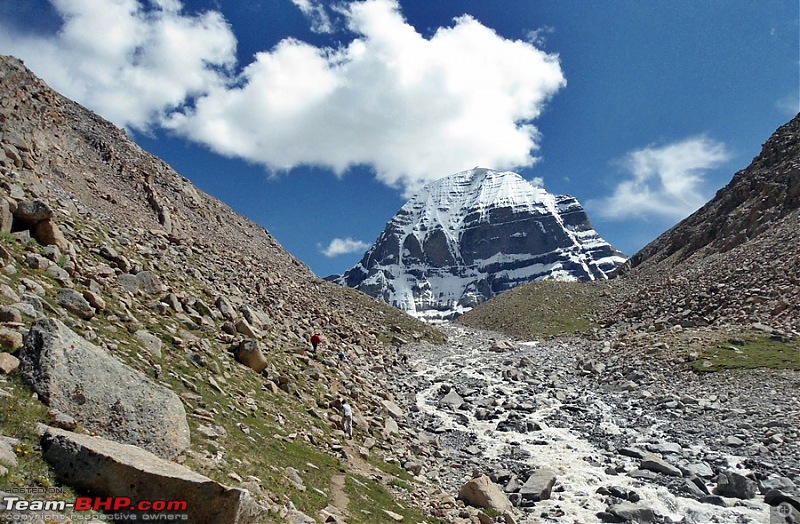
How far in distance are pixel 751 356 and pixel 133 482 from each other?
147 feet

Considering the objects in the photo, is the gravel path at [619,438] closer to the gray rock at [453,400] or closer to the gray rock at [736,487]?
the gray rock at [736,487]

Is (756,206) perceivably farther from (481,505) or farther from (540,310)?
(481,505)

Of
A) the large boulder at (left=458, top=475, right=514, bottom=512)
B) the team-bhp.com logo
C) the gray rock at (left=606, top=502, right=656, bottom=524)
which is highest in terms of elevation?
the team-bhp.com logo

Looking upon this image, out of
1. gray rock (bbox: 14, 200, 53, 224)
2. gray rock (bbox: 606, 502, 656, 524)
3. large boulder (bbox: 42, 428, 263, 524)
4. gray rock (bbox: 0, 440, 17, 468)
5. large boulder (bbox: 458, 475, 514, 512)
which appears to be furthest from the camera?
gray rock (bbox: 14, 200, 53, 224)

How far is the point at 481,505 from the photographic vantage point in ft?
59.0

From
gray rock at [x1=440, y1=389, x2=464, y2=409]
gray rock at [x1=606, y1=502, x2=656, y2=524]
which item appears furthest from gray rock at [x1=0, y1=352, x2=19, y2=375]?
gray rock at [x1=440, y1=389, x2=464, y2=409]

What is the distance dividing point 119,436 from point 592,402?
33754mm

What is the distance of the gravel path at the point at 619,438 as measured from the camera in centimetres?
1889

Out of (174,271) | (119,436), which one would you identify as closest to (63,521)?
(119,436)

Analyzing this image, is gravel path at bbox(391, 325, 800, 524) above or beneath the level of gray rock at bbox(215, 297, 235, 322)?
beneath

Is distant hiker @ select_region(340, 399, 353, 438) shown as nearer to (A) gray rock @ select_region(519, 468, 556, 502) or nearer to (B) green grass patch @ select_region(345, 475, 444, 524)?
(B) green grass patch @ select_region(345, 475, 444, 524)

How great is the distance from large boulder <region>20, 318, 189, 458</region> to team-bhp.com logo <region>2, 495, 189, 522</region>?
224 cm

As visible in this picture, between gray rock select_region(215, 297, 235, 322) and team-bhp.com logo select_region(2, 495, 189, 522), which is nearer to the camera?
team-bhp.com logo select_region(2, 495, 189, 522)

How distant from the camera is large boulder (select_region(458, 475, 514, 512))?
17984mm
